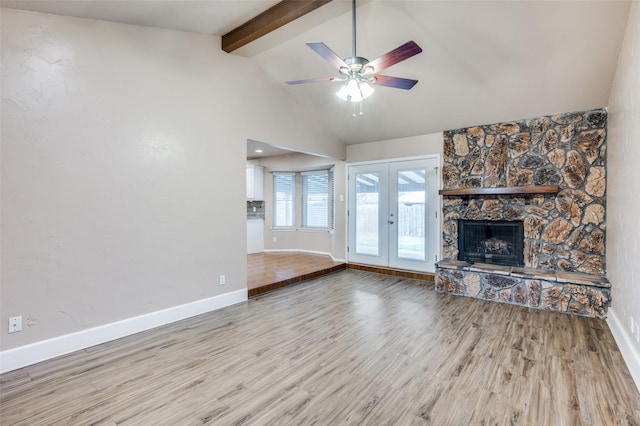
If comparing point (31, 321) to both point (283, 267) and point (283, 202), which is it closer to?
point (283, 267)

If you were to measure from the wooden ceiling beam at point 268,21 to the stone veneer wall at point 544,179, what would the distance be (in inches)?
129

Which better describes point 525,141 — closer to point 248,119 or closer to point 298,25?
point 298,25

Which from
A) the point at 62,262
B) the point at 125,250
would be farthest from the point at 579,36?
the point at 62,262

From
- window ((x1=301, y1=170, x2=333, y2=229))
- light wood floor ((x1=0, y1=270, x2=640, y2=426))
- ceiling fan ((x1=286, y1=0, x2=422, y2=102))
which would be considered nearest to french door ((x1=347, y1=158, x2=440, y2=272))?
window ((x1=301, y1=170, x2=333, y2=229))

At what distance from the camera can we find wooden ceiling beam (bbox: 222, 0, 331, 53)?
301cm

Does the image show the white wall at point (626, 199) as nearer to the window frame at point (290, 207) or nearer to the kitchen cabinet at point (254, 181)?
the window frame at point (290, 207)

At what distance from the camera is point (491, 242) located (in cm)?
484

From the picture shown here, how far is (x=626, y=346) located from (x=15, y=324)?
5192 mm

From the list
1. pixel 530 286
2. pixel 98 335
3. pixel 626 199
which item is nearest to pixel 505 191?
pixel 530 286

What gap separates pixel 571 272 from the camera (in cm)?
411

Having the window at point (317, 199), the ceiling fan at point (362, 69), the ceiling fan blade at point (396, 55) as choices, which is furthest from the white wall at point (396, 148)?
the ceiling fan blade at point (396, 55)

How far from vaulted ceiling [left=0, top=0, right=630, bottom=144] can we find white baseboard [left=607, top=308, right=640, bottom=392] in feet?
8.92

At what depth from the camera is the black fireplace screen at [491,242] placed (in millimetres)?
4617

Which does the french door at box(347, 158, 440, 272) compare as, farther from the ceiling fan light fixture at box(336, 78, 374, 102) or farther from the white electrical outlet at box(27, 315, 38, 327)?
the white electrical outlet at box(27, 315, 38, 327)
